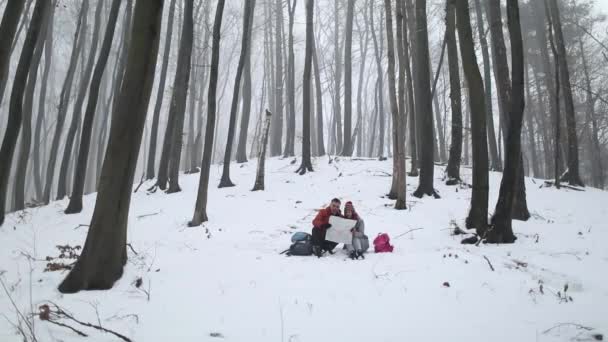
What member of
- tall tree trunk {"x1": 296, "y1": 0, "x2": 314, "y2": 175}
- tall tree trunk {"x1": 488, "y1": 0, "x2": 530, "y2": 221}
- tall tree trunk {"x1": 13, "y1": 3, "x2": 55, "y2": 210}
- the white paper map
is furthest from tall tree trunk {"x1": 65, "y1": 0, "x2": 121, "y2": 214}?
tall tree trunk {"x1": 488, "y1": 0, "x2": 530, "y2": 221}

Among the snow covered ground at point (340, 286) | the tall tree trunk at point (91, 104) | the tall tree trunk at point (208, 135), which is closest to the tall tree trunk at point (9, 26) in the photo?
the snow covered ground at point (340, 286)

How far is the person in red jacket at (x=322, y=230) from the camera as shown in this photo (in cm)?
581

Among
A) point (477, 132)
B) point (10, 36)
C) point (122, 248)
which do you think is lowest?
point (122, 248)

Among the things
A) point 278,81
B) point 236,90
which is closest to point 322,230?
point 236,90

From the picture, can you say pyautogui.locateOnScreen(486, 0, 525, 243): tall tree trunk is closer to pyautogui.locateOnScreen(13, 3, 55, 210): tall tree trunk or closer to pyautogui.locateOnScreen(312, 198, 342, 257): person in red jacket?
pyautogui.locateOnScreen(312, 198, 342, 257): person in red jacket

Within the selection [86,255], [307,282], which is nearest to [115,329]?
[86,255]

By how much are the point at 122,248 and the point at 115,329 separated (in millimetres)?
1581

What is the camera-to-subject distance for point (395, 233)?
23.7 feet

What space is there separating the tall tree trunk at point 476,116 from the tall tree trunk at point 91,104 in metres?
9.77

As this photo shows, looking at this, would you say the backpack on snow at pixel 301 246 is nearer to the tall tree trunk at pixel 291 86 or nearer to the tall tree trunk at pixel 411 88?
the tall tree trunk at pixel 411 88

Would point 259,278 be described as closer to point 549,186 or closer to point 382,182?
point 382,182

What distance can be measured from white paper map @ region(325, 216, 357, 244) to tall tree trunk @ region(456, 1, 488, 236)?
102 inches

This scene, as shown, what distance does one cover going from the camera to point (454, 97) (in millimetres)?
10797

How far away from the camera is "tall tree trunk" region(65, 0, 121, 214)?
10.2m
